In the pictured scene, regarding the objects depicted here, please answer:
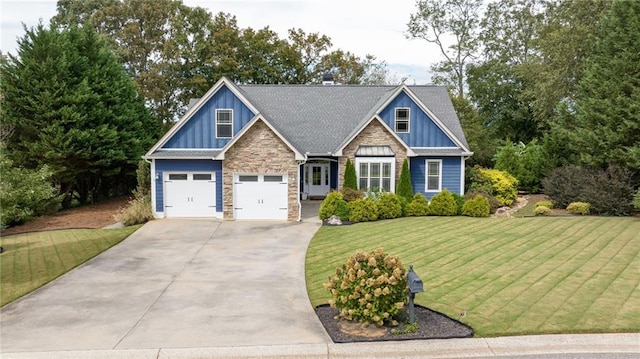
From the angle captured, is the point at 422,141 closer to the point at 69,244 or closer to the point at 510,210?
the point at 510,210

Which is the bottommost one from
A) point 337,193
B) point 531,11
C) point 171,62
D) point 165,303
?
point 165,303

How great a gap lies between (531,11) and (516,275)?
41566 millimetres

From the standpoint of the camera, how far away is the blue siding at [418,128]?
25141 mm

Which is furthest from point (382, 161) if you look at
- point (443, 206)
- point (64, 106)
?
point (64, 106)

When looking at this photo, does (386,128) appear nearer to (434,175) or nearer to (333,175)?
(434,175)

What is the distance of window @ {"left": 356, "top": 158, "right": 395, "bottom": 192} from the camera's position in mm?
24188

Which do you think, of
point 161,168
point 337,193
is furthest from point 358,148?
point 161,168

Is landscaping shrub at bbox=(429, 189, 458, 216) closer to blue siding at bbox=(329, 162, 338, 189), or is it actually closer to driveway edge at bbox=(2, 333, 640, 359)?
blue siding at bbox=(329, 162, 338, 189)

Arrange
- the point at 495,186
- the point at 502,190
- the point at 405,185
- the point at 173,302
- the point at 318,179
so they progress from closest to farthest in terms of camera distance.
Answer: the point at 173,302, the point at 405,185, the point at 502,190, the point at 495,186, the point at 318,179

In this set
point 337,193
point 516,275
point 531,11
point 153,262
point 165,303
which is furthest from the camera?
point 531,11

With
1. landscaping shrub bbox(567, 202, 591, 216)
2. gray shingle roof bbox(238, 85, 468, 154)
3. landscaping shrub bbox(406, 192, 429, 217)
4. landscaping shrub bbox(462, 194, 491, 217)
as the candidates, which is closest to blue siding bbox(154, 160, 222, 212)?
gray shingle roof bbox(238, 85, 468, 154)

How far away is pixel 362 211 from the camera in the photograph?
844 inches

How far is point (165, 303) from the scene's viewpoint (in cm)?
1105

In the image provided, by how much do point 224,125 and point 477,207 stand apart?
12.0 metres
